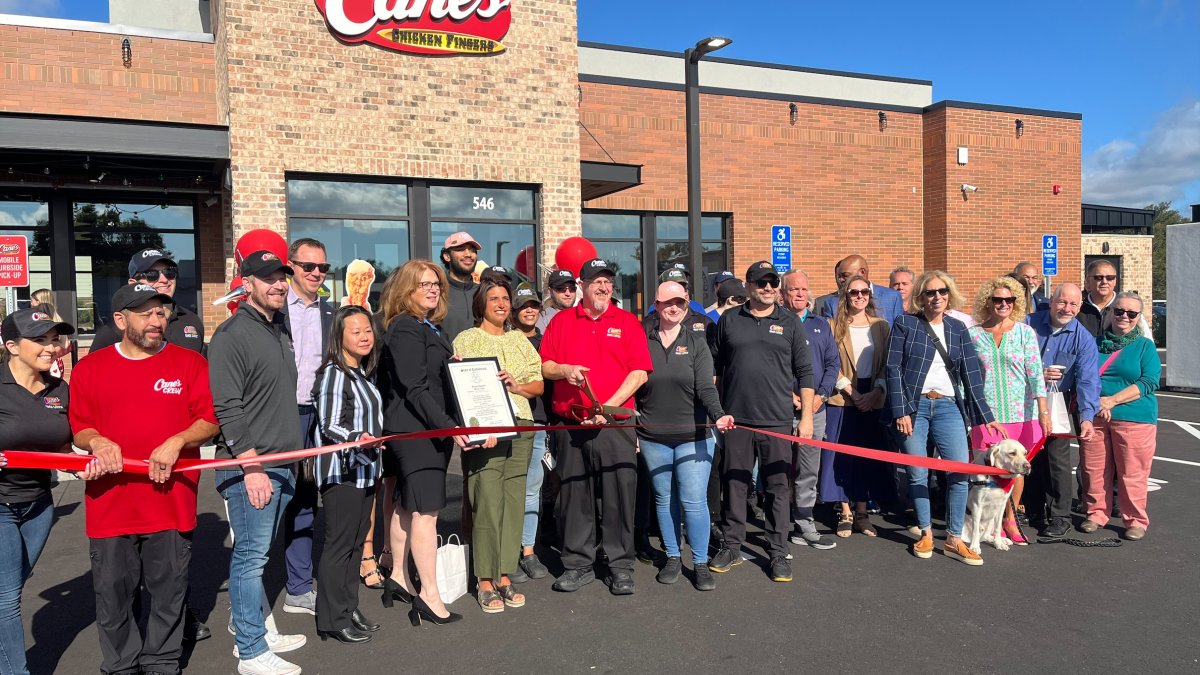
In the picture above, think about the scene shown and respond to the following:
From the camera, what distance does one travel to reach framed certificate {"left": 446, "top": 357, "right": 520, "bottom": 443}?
4609 mm

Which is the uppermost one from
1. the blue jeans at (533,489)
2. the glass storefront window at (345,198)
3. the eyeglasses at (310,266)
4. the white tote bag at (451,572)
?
the glass storefront window at (345,198)

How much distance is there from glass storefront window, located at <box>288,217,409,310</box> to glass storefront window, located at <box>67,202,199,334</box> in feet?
9.06

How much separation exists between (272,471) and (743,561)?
11.1ft

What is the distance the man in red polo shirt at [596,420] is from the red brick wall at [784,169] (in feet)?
35.7

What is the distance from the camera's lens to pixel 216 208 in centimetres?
1265

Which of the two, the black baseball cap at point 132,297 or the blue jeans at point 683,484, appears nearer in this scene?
the black baseball cap at point 132,297

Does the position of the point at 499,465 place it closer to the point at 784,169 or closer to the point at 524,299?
the point at 524,299

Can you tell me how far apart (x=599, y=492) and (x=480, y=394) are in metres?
1.16

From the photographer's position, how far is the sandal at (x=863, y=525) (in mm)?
6254

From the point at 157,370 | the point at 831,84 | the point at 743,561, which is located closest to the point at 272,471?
the point at 157,370

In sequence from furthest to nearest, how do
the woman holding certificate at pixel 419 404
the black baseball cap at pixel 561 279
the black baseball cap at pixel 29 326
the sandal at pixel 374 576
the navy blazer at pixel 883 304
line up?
1. the navy blazer at pixel 883 304
2. the black baseball cap at pixel 561 279
3. the sandal at pixel 374 576
4. the woman holding certificate at pixel 419 404
5. the black baseball cap at pixel 29 326

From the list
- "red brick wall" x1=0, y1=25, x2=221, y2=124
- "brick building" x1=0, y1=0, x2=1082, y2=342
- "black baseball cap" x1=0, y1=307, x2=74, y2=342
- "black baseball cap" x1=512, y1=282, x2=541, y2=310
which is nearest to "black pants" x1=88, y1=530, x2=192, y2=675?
"black baseball cap" x1=0, y1=307, x2=74, y2=342

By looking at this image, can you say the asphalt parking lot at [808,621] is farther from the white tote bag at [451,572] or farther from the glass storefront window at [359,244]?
the glass storefront window at [359,244]

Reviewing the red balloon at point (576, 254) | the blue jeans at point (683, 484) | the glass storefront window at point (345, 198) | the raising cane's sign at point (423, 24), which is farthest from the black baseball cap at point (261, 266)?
the raising cane's sign at point (423, 24)
